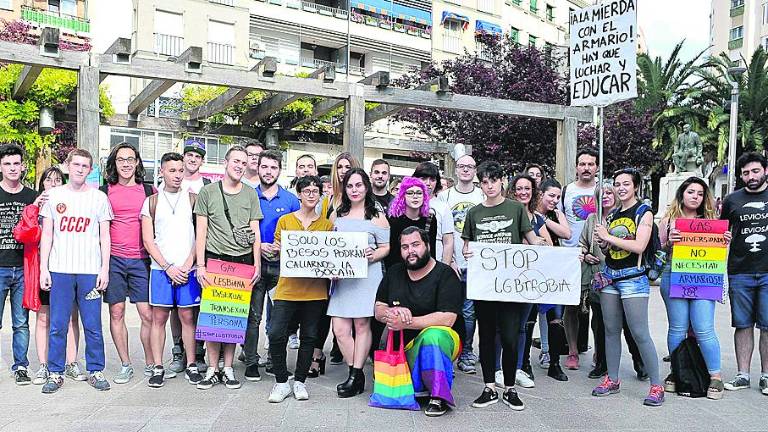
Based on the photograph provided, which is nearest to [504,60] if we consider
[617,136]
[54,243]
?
[617,136]

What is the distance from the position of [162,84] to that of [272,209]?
5778 millimetres

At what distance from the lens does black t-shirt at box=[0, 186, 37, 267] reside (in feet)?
19.5

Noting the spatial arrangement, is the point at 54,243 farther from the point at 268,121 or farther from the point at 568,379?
the point at 268,121

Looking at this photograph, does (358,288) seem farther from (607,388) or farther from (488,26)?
(488,26)

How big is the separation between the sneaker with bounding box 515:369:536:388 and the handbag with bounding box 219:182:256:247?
8.61 ft

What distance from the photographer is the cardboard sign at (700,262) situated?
5.98 m

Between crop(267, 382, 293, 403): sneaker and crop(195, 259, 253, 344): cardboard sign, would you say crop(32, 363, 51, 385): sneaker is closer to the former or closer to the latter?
crop(195, 259, 253, 344): cardboard sign

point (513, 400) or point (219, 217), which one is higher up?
point (219, 217)

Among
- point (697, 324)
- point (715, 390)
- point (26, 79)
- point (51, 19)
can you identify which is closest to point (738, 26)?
point (51, 19)

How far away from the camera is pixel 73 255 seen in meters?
5.79

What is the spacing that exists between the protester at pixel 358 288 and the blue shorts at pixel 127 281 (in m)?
1.62

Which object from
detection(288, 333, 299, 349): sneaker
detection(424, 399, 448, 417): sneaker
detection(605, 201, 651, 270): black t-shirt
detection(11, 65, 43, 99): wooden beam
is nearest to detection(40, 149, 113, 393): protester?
detection(288, 333, 299, 349): sneaker

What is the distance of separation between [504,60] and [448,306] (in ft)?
A: 58.4

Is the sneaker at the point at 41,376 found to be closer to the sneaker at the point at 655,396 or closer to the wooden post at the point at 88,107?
the wooden post at the point at 88,107
